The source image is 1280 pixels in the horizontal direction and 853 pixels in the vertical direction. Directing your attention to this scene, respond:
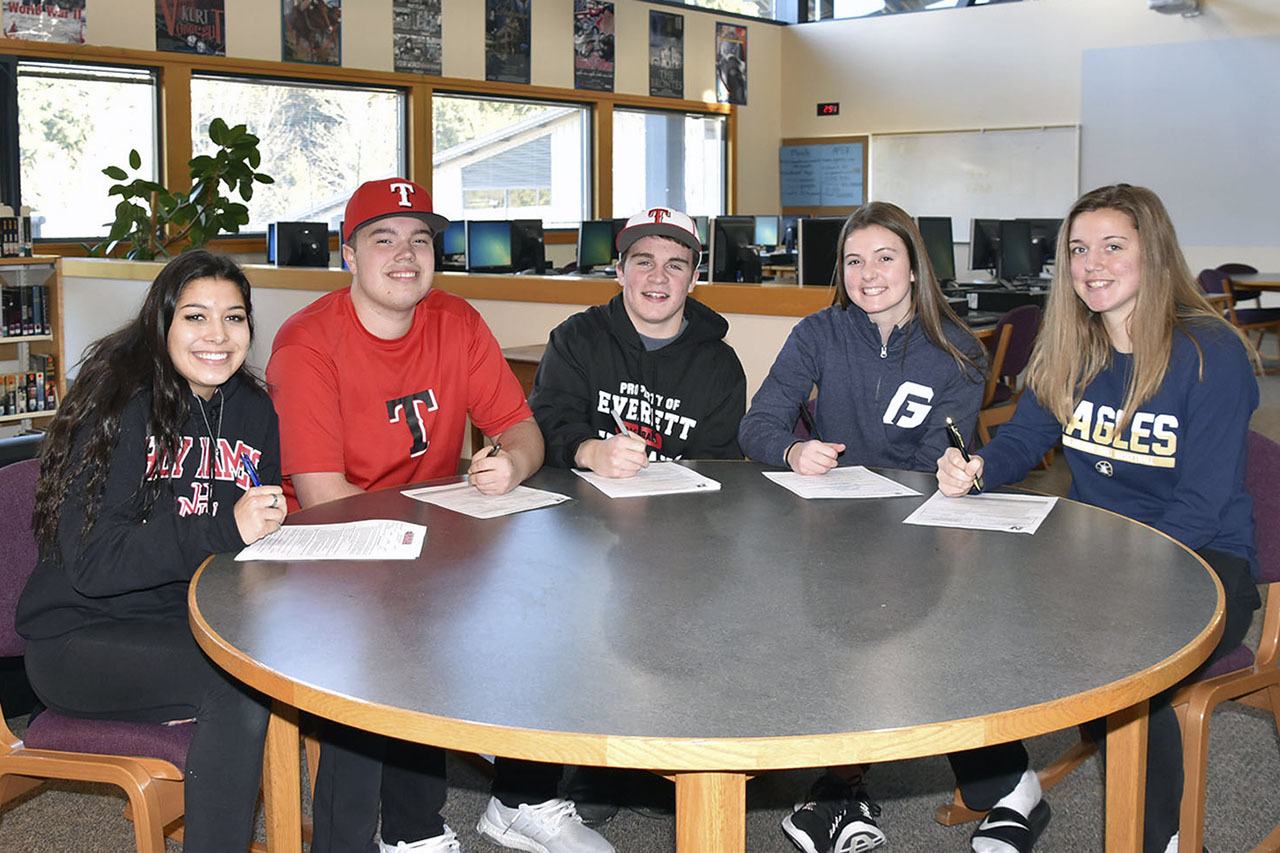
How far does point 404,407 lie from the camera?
7.87 feet

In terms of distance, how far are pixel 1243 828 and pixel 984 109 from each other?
395 inches

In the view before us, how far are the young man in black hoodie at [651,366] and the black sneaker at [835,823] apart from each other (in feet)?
2.48

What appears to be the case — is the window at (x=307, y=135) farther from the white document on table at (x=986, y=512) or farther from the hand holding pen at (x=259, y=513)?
the white document on table at (x=986, y=512)

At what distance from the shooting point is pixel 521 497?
2.10 metres

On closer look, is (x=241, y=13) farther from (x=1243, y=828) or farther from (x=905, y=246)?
(x=1243, y=828)

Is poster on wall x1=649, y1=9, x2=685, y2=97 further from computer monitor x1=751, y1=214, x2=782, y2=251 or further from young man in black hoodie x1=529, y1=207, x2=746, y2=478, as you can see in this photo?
young man in black hoodie x1=529, y1=207, x2=746, y2=478

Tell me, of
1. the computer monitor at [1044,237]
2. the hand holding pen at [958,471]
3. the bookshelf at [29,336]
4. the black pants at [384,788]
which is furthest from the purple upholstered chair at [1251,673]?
the computer monitor at [1044,237]

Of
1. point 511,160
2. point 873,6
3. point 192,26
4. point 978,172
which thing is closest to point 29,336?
point 192,26

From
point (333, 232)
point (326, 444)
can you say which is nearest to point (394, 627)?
point (326, 444)

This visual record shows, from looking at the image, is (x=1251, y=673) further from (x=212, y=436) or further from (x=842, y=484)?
(x=212, y=436)

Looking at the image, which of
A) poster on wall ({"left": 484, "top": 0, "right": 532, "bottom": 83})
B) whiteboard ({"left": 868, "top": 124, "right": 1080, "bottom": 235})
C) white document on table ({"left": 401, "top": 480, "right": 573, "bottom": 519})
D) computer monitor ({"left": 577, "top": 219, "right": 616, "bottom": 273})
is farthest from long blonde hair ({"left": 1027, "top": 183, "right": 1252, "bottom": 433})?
whiteboard ({"left": 868, "top": 124, "right": 1080, "bottom": 235})

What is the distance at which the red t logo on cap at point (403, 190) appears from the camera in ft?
7.93

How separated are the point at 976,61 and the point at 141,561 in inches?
434

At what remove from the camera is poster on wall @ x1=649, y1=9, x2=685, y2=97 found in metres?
11.3
